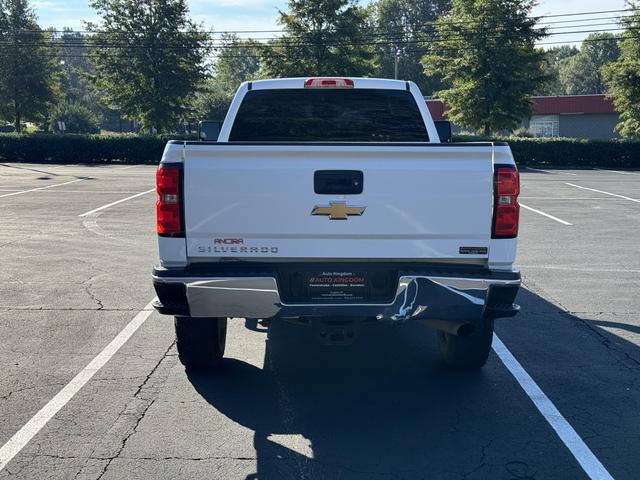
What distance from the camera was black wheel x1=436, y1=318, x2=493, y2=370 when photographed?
5.31 m

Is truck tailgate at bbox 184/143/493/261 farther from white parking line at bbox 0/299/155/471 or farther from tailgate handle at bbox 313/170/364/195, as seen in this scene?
white parking line at bbox 0/299/155/471

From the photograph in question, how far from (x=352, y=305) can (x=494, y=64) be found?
3698 centimetres

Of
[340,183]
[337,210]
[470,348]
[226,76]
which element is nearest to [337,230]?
[337,210]

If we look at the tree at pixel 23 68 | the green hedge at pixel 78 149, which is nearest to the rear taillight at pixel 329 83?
the green hedge at pixel 78 149

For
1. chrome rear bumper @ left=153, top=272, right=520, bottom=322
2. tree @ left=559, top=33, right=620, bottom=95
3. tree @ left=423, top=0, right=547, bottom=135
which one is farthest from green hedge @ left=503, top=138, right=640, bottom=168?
tree @ left=559, top=33, right=620, bottom=95

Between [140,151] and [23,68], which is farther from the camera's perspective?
[23,68]

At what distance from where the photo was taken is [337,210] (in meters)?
4.38

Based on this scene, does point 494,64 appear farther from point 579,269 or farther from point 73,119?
point 73,119

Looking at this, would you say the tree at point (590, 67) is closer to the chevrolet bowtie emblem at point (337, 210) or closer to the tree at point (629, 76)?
the tree at point (629, 76)

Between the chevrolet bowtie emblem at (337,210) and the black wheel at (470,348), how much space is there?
1.52 meters

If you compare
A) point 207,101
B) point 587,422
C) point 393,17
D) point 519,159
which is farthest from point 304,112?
point 393,17

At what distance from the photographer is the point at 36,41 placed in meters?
45.7

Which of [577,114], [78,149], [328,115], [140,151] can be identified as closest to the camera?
[328,115]

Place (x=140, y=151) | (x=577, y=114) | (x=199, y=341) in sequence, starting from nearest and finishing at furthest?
1. (x=199, y=341)
2. (x=140, y=151)
3. (x=577, y=114)
